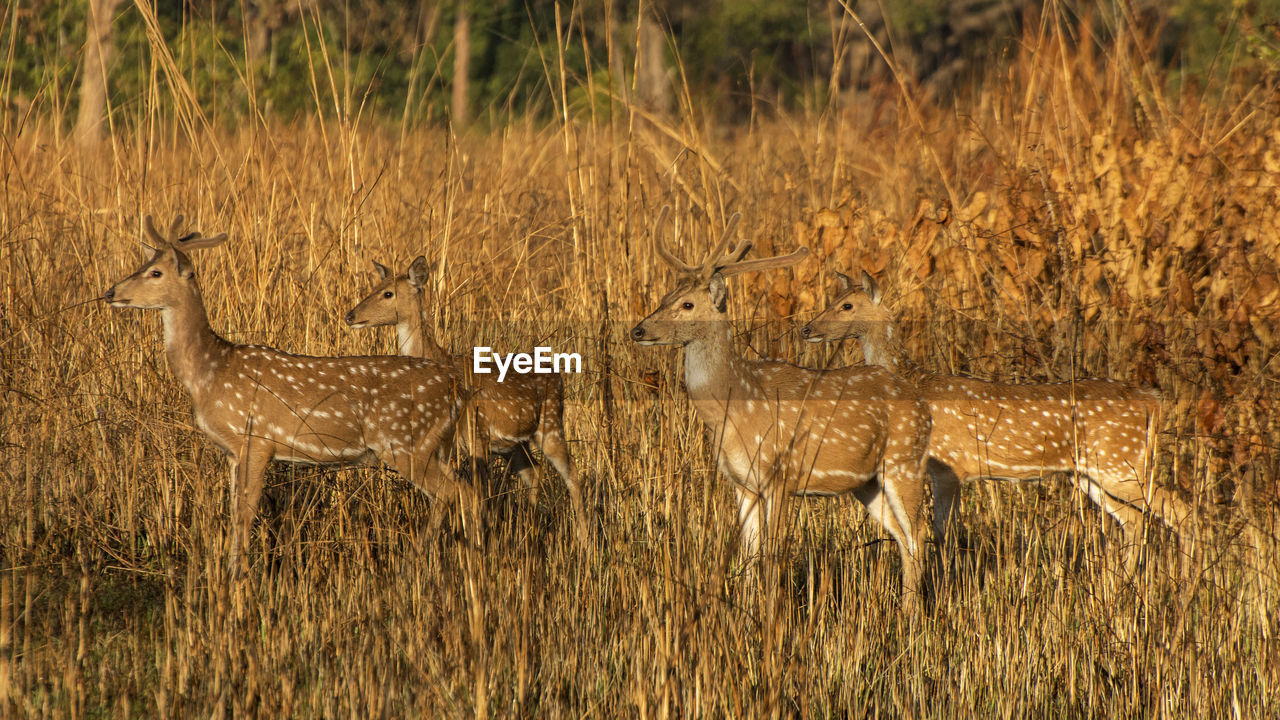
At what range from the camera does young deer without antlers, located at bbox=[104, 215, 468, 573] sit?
16.1ft

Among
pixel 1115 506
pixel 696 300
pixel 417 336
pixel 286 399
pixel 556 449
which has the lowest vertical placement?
pixel 1115 506

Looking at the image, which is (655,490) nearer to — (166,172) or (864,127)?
(166,172)

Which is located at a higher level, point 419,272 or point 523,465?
point 419,272

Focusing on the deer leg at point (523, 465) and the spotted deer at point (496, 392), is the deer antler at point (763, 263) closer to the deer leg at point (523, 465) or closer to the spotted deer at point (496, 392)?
the spotted deer at point (496, 392)

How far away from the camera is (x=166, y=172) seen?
7.50 meters

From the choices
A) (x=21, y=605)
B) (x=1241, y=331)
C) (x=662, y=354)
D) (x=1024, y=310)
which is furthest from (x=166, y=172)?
(x=1241, y=331)

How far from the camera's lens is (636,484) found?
17.0ft

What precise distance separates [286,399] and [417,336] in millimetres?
1378

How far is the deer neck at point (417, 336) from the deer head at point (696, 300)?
1.38 meters

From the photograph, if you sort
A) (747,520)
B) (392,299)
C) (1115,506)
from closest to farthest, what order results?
(747,520)
(1115,506)
(392,299)

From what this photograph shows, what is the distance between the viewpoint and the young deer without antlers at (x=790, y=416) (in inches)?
191

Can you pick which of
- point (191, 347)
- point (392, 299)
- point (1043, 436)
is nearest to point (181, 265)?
point (191, 347)

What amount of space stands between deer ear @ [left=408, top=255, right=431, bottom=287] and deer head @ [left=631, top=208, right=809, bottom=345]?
4.45ft

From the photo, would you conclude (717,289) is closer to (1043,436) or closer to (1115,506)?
(1043,436)
